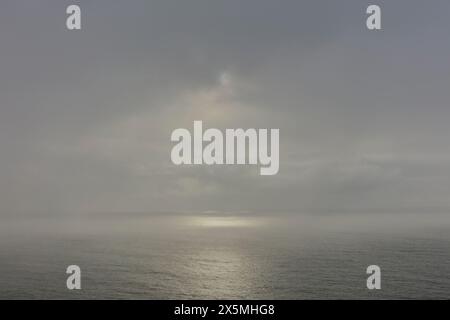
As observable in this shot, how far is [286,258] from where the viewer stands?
121312 mm

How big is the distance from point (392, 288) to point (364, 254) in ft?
166

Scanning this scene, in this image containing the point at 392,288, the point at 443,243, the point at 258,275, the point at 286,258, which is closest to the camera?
the point at 392,288

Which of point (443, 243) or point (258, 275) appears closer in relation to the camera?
point (258, 275)
